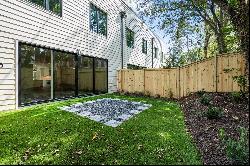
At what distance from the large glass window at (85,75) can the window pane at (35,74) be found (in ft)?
9.15

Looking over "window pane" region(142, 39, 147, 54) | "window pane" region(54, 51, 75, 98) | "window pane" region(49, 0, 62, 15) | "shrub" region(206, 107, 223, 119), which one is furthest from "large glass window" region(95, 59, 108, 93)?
"window pane" region(142, 39, 147, 54)

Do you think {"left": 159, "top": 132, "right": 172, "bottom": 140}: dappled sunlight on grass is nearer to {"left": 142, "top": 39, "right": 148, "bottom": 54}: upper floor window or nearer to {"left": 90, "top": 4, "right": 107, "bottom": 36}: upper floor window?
{"left": 90, "top": 4, "right": 107, "bottom": 36}: upper floor window

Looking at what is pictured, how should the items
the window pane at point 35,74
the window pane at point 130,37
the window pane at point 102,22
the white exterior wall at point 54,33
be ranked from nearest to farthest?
the white exterior wall at point 54,33 → the window pane at point 35,74 → the window pane at point 102,22 → the window pane at point 130,37

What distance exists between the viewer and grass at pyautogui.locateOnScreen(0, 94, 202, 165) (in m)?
4.31

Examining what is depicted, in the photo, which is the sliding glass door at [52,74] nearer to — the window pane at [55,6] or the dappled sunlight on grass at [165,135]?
the window pane at [55,6]

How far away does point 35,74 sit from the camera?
31.1 feet

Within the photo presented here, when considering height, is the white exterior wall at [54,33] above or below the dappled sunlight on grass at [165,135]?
above

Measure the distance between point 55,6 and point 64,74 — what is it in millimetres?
2853

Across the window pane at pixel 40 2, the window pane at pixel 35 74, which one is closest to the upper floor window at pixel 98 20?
the window pane at pixel 40 2

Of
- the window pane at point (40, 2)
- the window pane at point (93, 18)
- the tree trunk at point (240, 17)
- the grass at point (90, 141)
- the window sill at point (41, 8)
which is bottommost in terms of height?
the grass at point (90, 141)

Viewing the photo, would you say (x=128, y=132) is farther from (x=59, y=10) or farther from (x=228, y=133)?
(x=59, y=10)

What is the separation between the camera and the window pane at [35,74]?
893 cm

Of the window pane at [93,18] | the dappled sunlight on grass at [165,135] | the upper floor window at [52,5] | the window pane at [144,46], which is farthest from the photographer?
the window pane at [144,46]

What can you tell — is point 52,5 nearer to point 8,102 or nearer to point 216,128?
point 8,102
